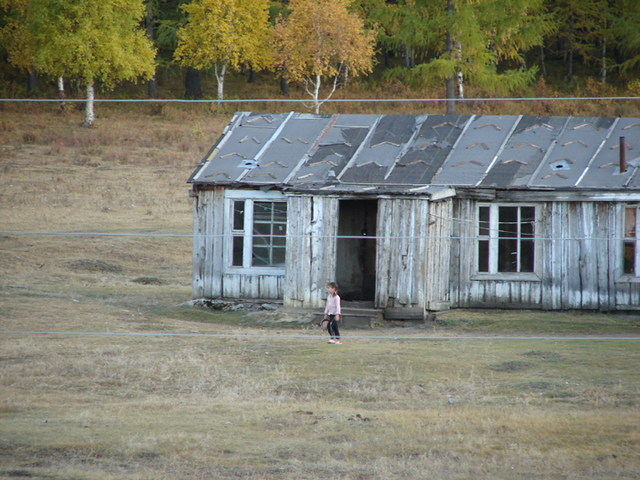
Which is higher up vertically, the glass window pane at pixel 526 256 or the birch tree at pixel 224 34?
the birch tree at pixel 224 34

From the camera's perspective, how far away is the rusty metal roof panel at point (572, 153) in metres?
16.6

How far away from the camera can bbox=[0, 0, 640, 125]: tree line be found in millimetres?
34938

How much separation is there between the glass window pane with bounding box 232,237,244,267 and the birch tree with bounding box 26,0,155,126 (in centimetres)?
2434

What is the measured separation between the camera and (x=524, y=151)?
57.6 ft

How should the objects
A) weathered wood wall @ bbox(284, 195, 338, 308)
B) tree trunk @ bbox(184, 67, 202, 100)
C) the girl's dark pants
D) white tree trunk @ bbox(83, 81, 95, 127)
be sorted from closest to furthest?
1. the girl's dark pants
2. weathered wood wall @ bbox(284, 195, 338, 308)
3. white tree trunk @ bbox(83, 81, 95, 127)
4. tree trunk @ bbox(184, 67, 202, 100)

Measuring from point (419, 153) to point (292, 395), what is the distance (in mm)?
9296

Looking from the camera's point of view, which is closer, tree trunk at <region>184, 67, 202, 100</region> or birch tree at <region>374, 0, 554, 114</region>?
birch tree at <region>374, 0, 554, 114</region>

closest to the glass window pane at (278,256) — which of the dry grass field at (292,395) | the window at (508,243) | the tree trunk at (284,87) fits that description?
the dry grass field at (292,395)

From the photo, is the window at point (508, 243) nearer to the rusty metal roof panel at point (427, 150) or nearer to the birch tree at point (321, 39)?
the rusty metal roof panel at point (427, 150)

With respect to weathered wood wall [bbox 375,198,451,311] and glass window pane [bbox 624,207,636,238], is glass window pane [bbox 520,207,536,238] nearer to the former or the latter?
glass window pane [bbox 624,207,636,238]

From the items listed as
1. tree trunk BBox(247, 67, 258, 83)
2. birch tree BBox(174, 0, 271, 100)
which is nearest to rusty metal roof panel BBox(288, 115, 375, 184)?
birch tree BBox(174, 0, 271, 100)

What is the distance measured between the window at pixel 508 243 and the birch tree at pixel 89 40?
27.0 m

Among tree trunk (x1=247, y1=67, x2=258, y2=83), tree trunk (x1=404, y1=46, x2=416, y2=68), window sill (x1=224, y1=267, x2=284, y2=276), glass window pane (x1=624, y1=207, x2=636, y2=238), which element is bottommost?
window sill (x1=224, y1=267, x2=284, y2=276)

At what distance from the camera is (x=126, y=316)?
16141mm
